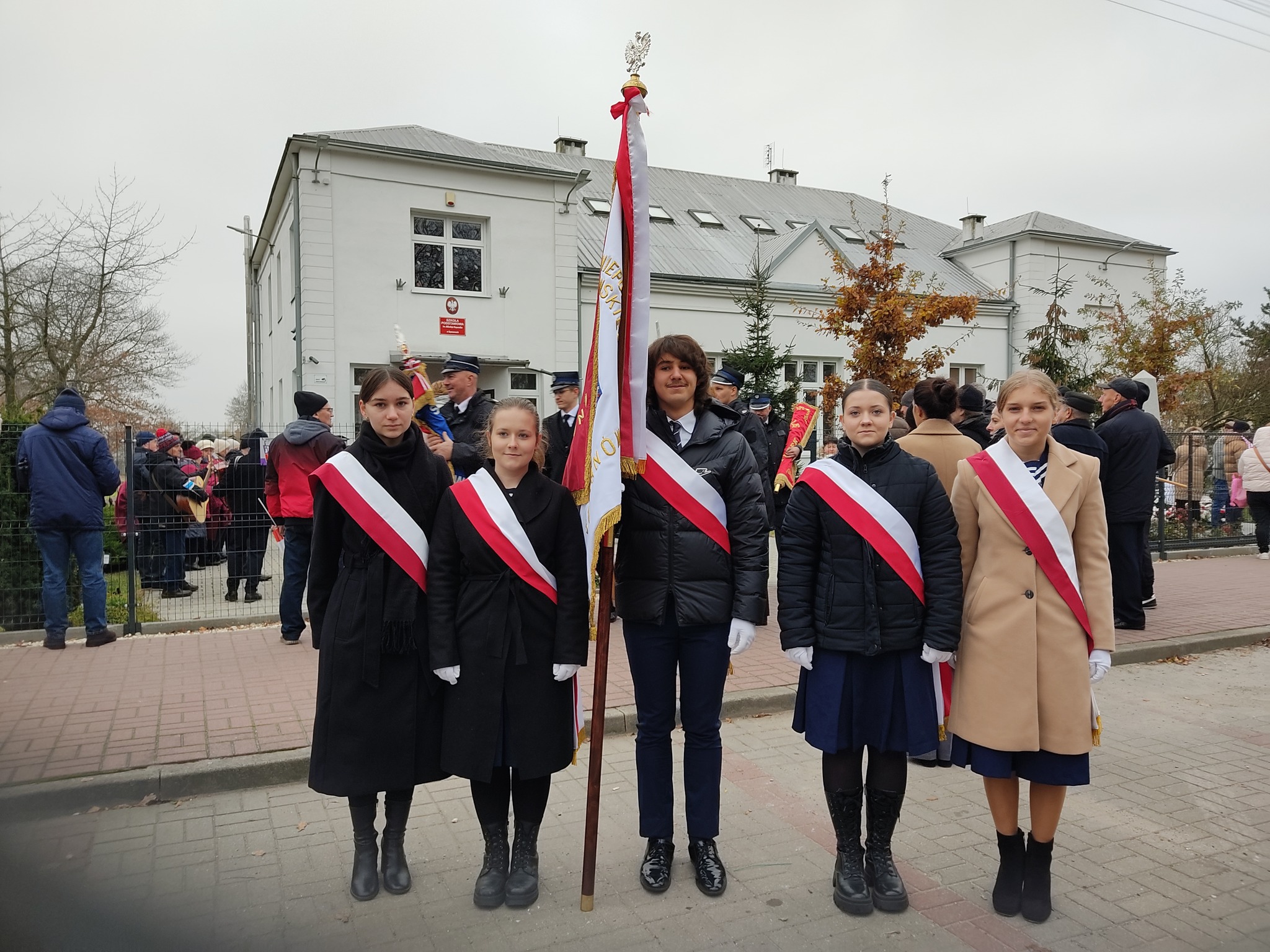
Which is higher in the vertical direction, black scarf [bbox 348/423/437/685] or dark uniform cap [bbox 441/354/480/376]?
dark uniform cap [bbox 441/354/480/376]

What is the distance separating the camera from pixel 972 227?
3106 cm

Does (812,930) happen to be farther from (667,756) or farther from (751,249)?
(751,249)

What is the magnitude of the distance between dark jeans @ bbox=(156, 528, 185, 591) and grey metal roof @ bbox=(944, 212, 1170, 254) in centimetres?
2572

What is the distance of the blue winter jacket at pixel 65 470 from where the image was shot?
24.9 ft

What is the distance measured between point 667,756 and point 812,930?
839 mm

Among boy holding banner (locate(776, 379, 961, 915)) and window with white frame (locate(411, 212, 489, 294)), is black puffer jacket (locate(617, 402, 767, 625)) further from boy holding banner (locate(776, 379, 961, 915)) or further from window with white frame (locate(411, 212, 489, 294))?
window with white frame (locate(411, 212, 489, 294))

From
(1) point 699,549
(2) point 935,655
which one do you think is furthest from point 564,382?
(2) point 935,655

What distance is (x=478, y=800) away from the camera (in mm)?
3605

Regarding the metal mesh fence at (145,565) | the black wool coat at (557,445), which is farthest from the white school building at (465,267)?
the black wool coat at (557,445)

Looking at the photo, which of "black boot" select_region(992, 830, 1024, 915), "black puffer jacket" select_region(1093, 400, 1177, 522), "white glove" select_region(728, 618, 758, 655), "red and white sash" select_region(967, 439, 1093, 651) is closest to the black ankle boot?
"white glove" select_region(728, 618, 758, 655)

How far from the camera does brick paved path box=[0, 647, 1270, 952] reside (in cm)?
331

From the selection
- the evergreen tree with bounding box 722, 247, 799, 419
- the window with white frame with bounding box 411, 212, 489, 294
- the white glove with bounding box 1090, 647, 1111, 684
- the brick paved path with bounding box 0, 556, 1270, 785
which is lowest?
the brick paved path with bounding box 0, 556, 1270, 785

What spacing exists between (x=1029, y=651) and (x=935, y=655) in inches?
13.3

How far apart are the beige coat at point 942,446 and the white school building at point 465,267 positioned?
12.1 meters
